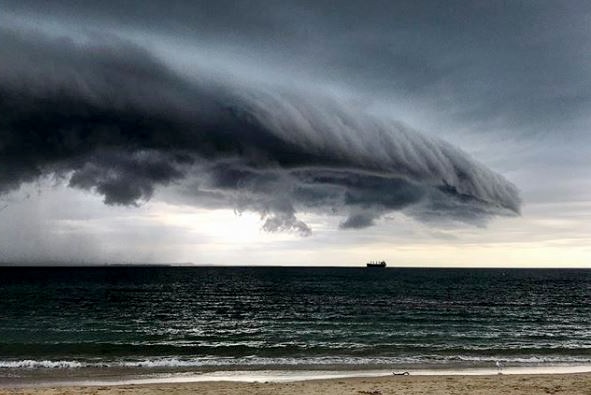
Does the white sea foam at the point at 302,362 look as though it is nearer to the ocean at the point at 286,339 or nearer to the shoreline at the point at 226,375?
the ocean at the point at 286,339

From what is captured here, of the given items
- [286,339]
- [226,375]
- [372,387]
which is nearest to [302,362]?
[226,375]

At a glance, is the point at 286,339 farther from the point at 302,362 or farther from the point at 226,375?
the point at 226,375

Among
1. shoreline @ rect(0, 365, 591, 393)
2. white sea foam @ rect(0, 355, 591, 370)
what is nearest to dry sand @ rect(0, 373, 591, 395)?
shoreline @ rect(0, 365, 591, 393)

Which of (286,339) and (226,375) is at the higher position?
(226,375)

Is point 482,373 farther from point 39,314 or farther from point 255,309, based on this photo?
point 39,314

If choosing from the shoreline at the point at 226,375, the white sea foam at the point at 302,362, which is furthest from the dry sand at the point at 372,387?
the white sea foam at the point at 302,362

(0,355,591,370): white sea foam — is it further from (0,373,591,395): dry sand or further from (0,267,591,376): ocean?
(0,373,591,395): dry sand

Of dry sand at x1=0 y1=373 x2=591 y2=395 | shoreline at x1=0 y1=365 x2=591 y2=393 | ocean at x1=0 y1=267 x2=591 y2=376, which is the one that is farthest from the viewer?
ocean at x1=0 y1=267 x2=591 y2=376

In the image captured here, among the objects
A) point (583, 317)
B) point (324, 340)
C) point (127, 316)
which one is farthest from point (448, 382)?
point (583, 317)

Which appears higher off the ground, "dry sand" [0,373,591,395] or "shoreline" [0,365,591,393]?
"dry sand" [0,373,591,395]
